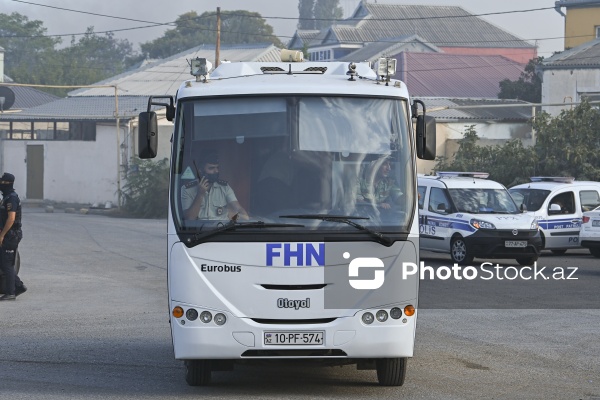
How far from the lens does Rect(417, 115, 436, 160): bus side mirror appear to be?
1044cm

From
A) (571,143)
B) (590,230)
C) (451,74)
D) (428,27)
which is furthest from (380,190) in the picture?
(428,27)

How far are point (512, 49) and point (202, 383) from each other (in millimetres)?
97287

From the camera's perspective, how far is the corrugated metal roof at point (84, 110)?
51.7 meters

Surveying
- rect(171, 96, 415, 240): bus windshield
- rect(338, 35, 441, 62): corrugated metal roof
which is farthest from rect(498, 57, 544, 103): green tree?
rect(171, 96, 415, 240): bus windshield

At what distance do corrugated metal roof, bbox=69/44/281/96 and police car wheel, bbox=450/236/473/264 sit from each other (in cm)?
3575

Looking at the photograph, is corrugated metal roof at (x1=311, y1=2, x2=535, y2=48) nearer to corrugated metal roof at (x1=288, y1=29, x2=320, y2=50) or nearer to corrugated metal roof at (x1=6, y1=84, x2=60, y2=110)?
corrugated metal roof at (x1=288, y1=29, x2=320, y2=50)

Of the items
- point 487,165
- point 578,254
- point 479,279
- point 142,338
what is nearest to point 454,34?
point 487,165

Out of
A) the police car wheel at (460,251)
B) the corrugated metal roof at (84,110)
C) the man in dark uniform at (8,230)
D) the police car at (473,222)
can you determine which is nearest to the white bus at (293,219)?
the man in dark uniform at (8,230)

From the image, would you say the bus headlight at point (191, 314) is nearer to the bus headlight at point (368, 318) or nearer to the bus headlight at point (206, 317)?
the bus headlight at point (206, 317)

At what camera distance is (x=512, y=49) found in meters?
104

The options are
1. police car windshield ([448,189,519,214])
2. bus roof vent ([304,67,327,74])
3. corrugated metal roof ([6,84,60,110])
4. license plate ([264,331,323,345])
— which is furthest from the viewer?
corrugated metal roof ([6,84,60,110])

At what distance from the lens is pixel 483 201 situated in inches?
973

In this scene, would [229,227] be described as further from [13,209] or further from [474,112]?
[474,112]

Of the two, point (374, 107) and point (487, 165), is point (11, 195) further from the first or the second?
point (487, 165)
